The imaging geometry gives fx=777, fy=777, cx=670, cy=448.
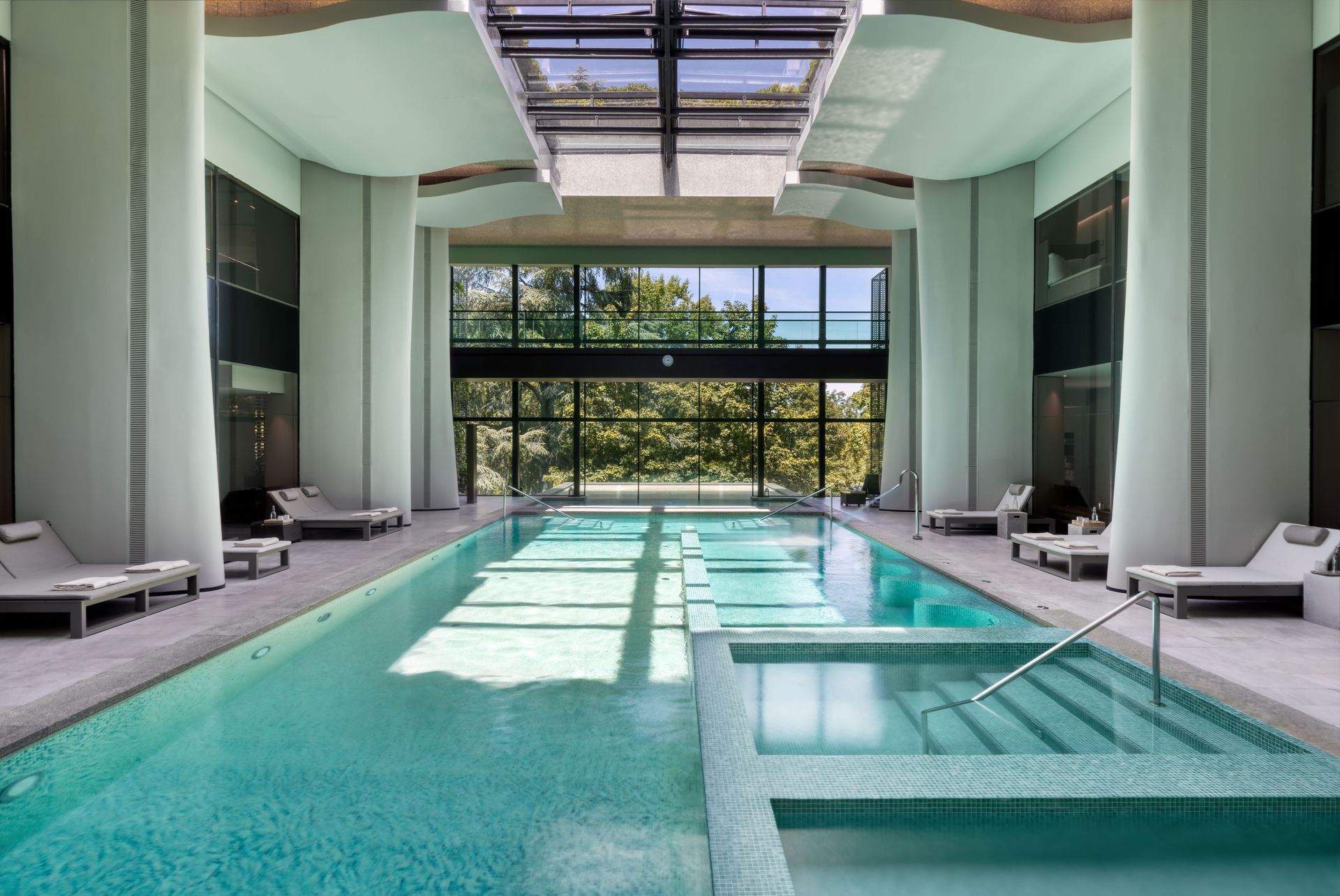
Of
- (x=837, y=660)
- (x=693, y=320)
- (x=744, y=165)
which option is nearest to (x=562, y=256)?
(x=693, y=320)

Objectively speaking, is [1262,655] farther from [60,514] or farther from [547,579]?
[60,514]

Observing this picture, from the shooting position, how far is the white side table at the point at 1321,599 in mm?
6387

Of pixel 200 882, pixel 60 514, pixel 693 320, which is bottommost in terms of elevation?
pixel 200 882

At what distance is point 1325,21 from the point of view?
742 centimetres

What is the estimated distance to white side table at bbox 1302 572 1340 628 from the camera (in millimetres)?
6387

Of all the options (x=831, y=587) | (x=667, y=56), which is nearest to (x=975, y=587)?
(x=831, y=587)

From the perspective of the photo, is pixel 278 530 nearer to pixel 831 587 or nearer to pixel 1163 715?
pixel 831 587

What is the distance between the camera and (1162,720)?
4547mm

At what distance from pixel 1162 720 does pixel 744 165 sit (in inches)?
486

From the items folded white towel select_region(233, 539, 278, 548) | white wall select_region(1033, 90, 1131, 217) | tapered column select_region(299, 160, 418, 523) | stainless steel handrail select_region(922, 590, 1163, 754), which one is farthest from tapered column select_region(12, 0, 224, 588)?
white wall select_region(1033, 90, 1131, 217)

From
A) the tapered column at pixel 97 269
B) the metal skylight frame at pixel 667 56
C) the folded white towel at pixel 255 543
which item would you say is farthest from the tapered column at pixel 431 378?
the tapered column at pixel 97 269

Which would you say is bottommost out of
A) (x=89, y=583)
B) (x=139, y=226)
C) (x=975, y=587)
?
(x=975, y=587)

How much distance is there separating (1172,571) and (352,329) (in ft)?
39.4

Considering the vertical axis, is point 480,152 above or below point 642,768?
above
